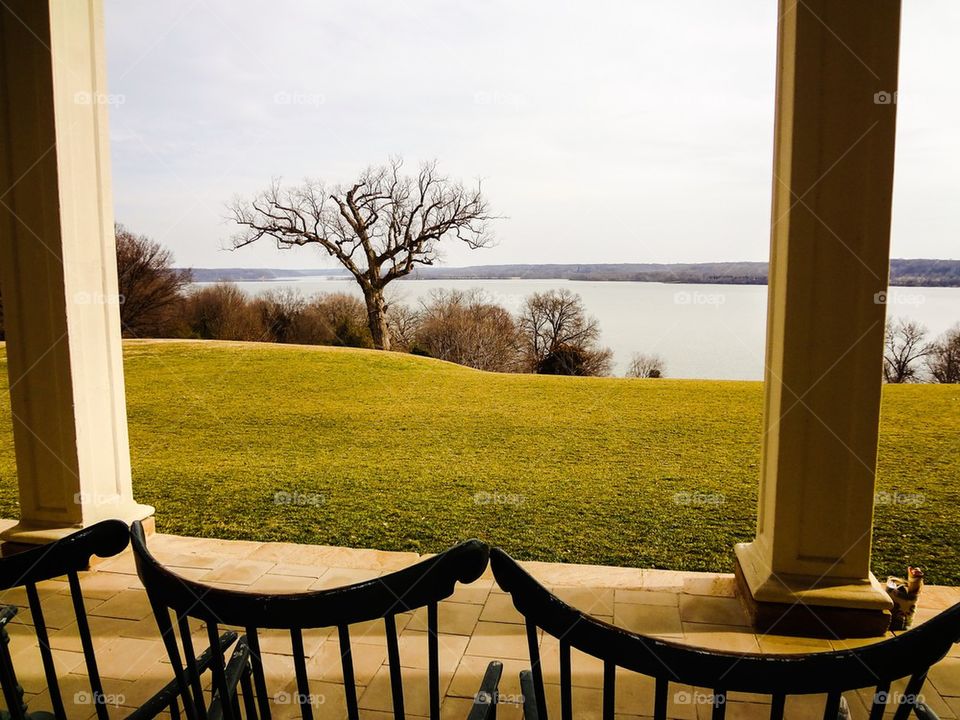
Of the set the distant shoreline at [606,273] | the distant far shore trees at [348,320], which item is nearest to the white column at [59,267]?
the distant shoreline at [606,273]

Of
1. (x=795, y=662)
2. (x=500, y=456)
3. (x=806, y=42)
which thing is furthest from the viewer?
(x=500, y=456)

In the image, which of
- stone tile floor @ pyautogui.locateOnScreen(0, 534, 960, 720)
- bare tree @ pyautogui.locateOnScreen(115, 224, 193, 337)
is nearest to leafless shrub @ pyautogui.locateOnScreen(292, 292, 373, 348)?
bare tree @ pyautogui.locateOnScreen(115, 224, 193, 337)

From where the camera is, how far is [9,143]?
2926 millimetres

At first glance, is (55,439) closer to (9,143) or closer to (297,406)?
(9,143)

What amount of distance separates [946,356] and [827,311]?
27.6 ft

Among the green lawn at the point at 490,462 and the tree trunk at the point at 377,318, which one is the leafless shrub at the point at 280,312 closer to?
the tree trunk at the point at 377,318

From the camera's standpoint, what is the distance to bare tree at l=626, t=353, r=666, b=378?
38.9 ft

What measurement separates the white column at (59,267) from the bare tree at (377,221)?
11815mm

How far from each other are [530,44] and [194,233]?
24.9 ft

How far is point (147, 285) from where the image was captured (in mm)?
14023

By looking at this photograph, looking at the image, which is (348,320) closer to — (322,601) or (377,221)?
(377,221)

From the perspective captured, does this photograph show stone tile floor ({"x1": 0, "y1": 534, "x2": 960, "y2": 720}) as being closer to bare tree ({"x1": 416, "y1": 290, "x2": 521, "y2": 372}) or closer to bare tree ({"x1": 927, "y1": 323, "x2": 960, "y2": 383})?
bare tree ({"x1": 927, "y1": 323, "x2": 960, "y2": 383})

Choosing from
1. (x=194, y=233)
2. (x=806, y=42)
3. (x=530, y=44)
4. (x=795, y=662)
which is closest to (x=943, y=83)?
(x=806, y=42)

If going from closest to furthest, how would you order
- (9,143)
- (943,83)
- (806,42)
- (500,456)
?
(806,42), (9,143), (943,83), (500,456)
